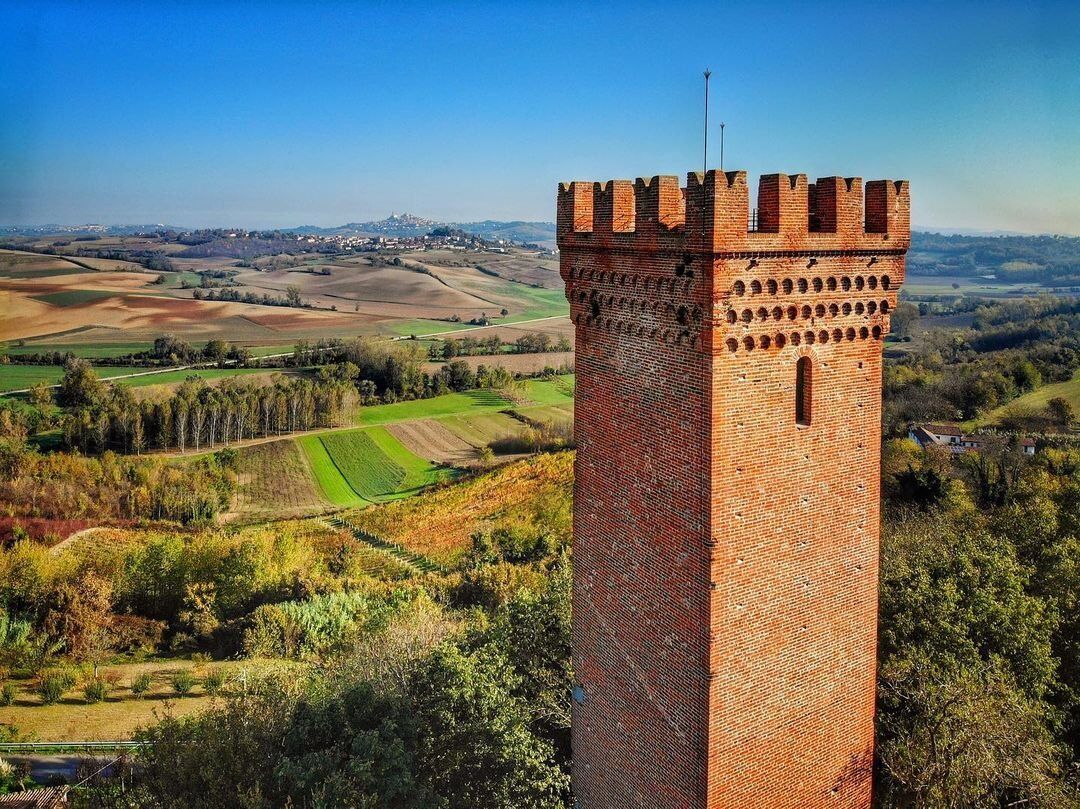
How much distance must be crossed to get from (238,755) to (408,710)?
3216 mm

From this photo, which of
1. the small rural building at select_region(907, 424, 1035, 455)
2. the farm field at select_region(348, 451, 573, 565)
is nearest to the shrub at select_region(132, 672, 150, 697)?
the farm field at select_region(348, 451, 573, 565)

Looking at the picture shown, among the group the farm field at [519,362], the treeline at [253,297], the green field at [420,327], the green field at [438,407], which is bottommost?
the green field at [438,407]

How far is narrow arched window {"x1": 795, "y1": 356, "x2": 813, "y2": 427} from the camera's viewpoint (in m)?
10.4

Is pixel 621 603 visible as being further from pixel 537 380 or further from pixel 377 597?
pixel 537 380

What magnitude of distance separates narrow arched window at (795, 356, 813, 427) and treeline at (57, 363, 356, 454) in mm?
62510

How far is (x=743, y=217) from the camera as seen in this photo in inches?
367

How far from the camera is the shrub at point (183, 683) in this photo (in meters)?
28.6

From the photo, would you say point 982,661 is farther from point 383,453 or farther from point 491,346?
point 491,346

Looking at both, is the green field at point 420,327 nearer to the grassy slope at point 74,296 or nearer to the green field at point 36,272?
the grassy slope at point 74,296

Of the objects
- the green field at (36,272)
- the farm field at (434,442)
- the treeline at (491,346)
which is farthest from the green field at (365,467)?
the green field at (36,272)

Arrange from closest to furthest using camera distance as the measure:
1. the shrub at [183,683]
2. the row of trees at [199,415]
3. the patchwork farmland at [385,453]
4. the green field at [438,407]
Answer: the shrub at [183,683] < the patchwork farmland at [385,453] < the row of trees at [199,415] < the green field at [438,407]

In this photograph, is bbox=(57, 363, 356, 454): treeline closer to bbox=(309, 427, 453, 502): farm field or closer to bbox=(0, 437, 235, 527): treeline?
bbox=(0, 437, 235, 527): treeline

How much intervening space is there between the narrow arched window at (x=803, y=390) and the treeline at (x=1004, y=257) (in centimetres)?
14406

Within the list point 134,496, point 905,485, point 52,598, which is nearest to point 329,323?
point 134,496
